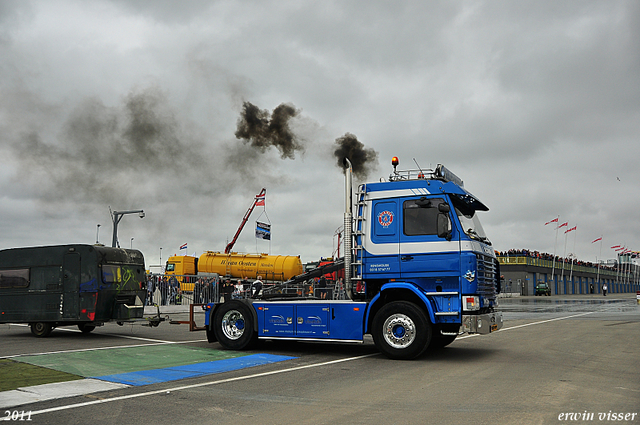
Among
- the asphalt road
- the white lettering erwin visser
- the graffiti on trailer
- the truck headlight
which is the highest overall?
the graffiti on trailer

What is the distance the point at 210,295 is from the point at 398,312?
19.5m

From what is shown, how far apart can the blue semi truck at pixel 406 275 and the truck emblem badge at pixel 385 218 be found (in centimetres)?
2

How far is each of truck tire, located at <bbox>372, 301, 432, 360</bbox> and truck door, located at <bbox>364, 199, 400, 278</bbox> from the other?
2.38 ft

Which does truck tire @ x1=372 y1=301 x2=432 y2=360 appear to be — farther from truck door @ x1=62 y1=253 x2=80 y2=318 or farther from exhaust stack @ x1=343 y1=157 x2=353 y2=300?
truck door @ x1=62 y1=253 x2=80 y2=318

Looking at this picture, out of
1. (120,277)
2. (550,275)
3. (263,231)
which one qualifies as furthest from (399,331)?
(550,275)

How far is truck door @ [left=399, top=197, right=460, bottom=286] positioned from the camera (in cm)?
1028

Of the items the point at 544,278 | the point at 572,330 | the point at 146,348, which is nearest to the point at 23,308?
the point at 146,348

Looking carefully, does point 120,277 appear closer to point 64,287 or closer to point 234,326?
point 64,287

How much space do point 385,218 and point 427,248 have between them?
111 centimetres

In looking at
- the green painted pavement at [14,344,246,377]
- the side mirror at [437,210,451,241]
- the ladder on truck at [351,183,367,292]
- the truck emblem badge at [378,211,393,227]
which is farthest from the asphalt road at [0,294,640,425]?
the truck emblem badge at [378,211,393,227]

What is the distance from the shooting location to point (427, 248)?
34.4 ft

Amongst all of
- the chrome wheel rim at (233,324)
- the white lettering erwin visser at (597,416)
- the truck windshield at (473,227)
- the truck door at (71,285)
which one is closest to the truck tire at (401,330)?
the truck windshield at (473,227)

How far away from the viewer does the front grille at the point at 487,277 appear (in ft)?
34.4

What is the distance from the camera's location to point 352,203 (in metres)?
11.5
